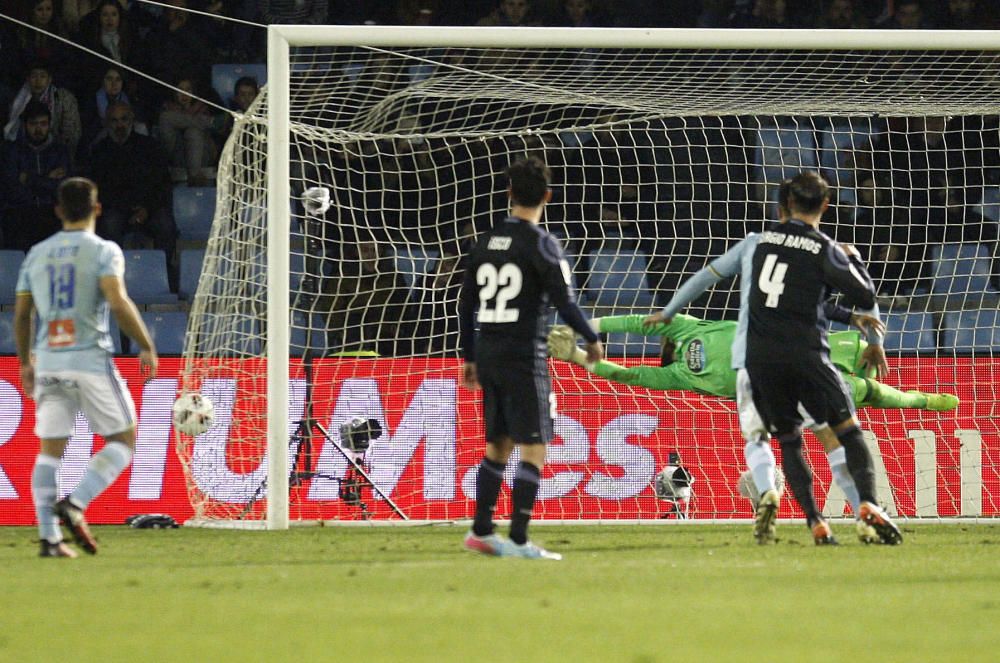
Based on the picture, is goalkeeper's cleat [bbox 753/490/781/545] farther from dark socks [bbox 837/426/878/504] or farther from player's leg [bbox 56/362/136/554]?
player's leg [bbox 56/362/136/554]

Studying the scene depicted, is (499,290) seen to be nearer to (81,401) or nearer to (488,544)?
(488,544)

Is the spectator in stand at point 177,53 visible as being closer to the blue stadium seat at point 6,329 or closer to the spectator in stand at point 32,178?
the spectator in stand at point 32,178

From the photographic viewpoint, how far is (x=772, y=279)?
700 cm

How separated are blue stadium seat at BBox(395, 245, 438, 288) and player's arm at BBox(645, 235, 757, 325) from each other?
2511 mm

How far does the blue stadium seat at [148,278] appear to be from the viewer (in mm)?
12109

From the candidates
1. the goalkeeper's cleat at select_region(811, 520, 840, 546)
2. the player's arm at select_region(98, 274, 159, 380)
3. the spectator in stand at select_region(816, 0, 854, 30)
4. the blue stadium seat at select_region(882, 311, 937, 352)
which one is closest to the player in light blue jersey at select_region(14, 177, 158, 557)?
the player's arm at select_region(98, 274, 159, 380)

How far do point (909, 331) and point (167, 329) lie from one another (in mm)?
5320

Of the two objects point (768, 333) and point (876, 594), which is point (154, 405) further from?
point (876, 594)

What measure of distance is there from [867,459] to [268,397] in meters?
3.17

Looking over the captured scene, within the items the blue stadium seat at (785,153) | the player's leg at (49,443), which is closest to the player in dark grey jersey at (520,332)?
the player's leg at (49,443)

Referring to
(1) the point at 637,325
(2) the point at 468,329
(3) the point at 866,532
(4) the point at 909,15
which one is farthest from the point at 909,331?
(4) the point at 909,15

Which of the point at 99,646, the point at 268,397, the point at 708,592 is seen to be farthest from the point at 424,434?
the point at 99,646

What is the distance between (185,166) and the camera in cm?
1350

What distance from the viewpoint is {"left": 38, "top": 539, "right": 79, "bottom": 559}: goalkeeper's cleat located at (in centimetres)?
650
